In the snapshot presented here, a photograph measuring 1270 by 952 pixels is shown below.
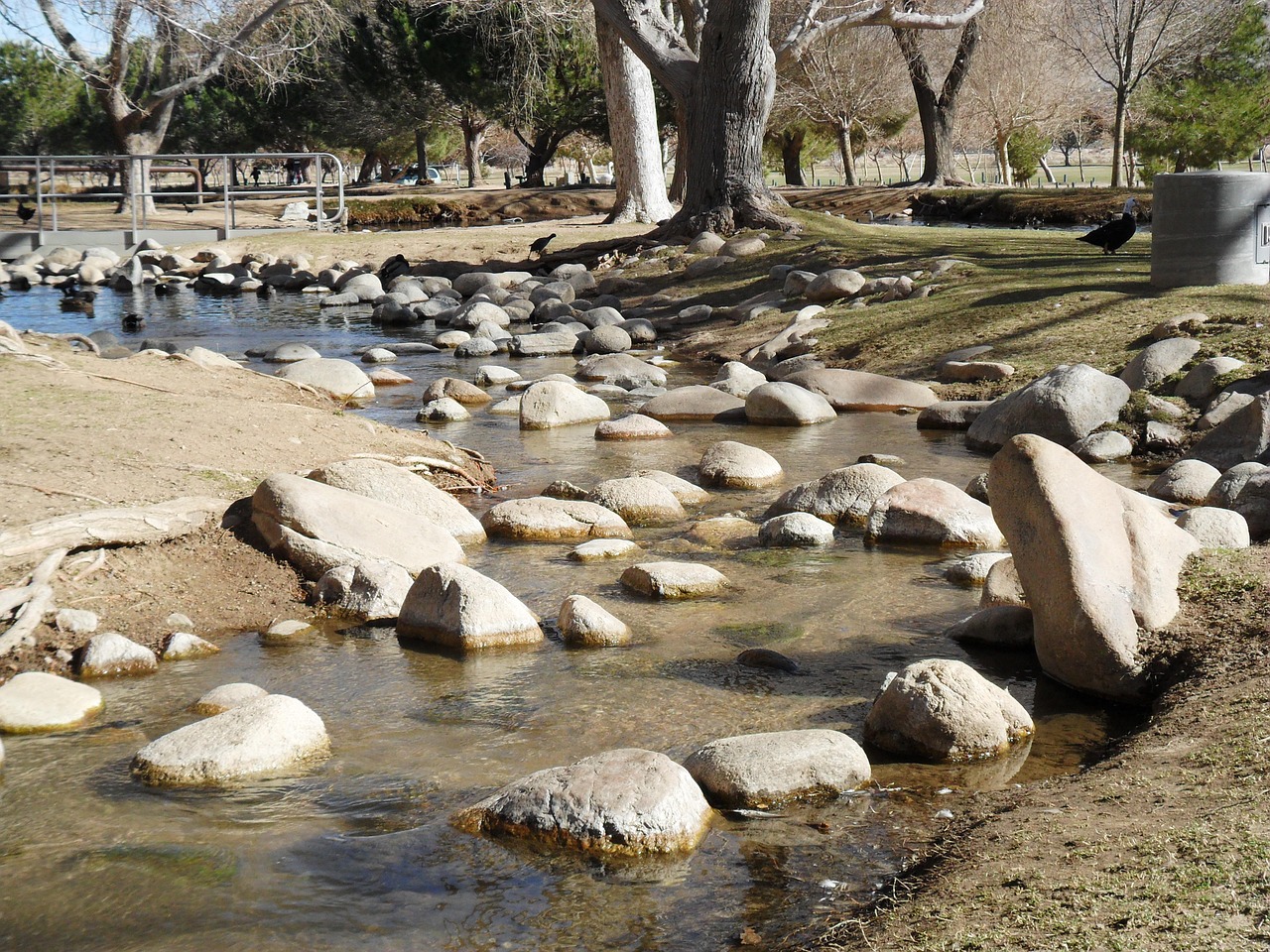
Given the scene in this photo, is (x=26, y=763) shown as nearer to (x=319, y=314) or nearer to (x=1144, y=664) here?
(x=1144, y=664)

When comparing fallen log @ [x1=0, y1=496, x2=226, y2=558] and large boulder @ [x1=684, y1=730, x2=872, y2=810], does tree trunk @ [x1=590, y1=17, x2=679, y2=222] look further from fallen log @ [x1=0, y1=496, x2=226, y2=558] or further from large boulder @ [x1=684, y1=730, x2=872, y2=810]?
large boulder @ [x1=684, y1=730, x2=872, y2=810]

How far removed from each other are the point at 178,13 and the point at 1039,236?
59.4ft

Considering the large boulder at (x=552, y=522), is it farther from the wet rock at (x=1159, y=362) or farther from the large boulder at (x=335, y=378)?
the wet rock at (x=1159, y=362)

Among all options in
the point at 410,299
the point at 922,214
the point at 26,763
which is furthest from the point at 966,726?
the point at 922,214

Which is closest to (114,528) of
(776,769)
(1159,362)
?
(776,769)

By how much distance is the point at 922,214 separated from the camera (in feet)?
113

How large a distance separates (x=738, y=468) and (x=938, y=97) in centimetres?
3032

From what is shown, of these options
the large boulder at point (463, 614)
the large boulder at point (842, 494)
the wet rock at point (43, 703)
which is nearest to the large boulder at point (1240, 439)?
the large boulder at point (842, 494)

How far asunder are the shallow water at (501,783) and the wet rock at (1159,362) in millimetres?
3809

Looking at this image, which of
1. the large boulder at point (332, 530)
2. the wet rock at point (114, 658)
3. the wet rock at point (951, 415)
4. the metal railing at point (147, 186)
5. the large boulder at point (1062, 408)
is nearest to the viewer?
the wet rock at point (114, 658)

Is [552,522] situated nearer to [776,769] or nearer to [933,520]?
[933,520]

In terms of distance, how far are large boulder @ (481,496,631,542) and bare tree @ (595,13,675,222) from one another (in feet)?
55.6

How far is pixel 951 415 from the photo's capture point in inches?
384

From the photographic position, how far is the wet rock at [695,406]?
10320 millimetres
